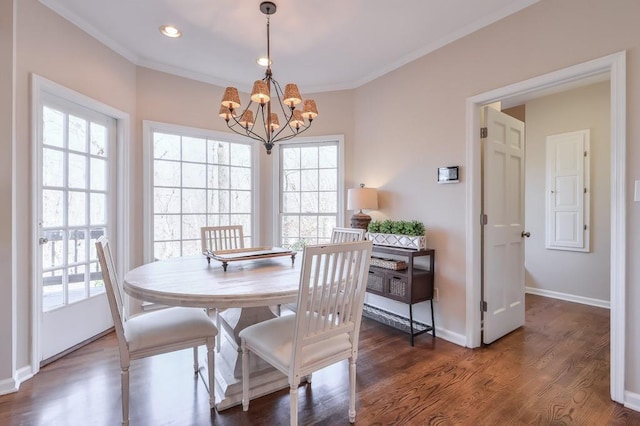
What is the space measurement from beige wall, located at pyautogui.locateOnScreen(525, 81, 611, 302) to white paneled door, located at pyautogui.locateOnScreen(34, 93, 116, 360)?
5296mm

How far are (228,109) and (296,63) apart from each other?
1.45 meters

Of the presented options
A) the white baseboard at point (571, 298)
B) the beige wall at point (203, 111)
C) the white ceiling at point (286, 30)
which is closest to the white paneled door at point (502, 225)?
the white ceiling at point (286, 30)

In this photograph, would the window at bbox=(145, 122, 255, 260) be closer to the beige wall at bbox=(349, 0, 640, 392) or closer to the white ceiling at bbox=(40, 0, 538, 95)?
the white ceiling at bbox=(40, 0, 538, 95)

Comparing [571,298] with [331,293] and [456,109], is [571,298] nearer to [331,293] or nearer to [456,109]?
[456,109]

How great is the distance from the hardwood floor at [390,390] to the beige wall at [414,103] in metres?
0.32

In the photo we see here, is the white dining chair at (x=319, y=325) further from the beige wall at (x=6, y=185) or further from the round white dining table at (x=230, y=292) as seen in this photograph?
the beige wall at (x=6, y=185)

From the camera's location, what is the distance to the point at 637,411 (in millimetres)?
1787

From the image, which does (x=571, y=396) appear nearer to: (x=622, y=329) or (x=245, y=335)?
(x=622, y=329)

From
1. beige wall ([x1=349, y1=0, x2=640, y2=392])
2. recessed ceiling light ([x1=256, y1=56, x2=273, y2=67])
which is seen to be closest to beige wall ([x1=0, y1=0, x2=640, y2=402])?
beige wall ([x1=349, y1=0, x2=640, y2=392])

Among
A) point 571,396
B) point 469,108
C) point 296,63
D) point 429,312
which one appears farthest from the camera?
point 296,63

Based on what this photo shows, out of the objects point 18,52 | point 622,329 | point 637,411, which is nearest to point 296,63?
point 18,52

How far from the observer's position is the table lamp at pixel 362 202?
3.30 meters

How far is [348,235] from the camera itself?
2668 millimetres

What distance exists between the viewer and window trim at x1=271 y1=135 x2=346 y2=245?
3.81 meters
